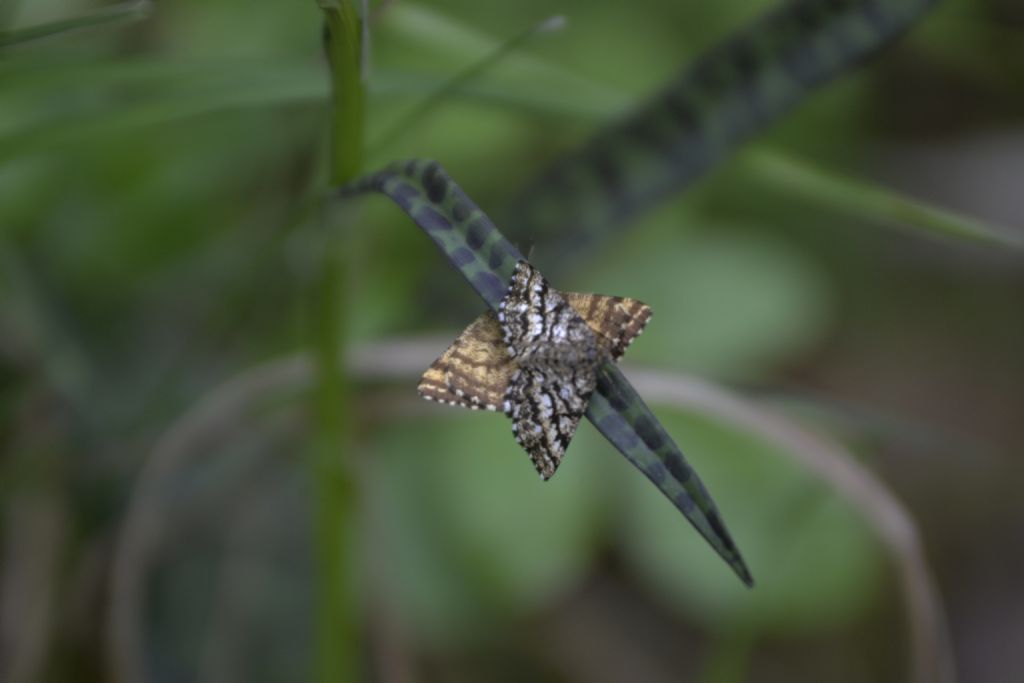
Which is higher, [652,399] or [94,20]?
[94,20]

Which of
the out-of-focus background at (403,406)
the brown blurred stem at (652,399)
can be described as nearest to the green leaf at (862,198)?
the out-of-focus background at (403,406)

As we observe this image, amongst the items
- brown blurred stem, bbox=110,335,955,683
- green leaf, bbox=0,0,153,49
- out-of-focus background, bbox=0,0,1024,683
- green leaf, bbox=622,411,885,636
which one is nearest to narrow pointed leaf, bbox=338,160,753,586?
green leaf, bbox=0,0,153,49

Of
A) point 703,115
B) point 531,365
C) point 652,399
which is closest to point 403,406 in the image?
point 652,399

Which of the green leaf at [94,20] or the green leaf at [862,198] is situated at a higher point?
the green leaf at [94,20]

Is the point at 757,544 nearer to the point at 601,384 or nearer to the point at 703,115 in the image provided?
the point at 703,115

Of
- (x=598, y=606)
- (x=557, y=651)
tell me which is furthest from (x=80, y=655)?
(x=598, y=606)

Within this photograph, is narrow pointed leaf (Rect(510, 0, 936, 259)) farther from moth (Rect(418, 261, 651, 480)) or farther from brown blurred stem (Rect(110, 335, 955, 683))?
moth (Rect(418, 261, 651, 480))

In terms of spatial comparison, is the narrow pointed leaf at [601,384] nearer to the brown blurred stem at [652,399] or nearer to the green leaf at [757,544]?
the brown blurred stem at [652,399]

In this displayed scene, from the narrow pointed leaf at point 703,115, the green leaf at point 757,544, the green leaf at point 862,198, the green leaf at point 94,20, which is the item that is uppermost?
the green leaf at point 94,20

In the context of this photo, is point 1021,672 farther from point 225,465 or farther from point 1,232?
point 1,232
